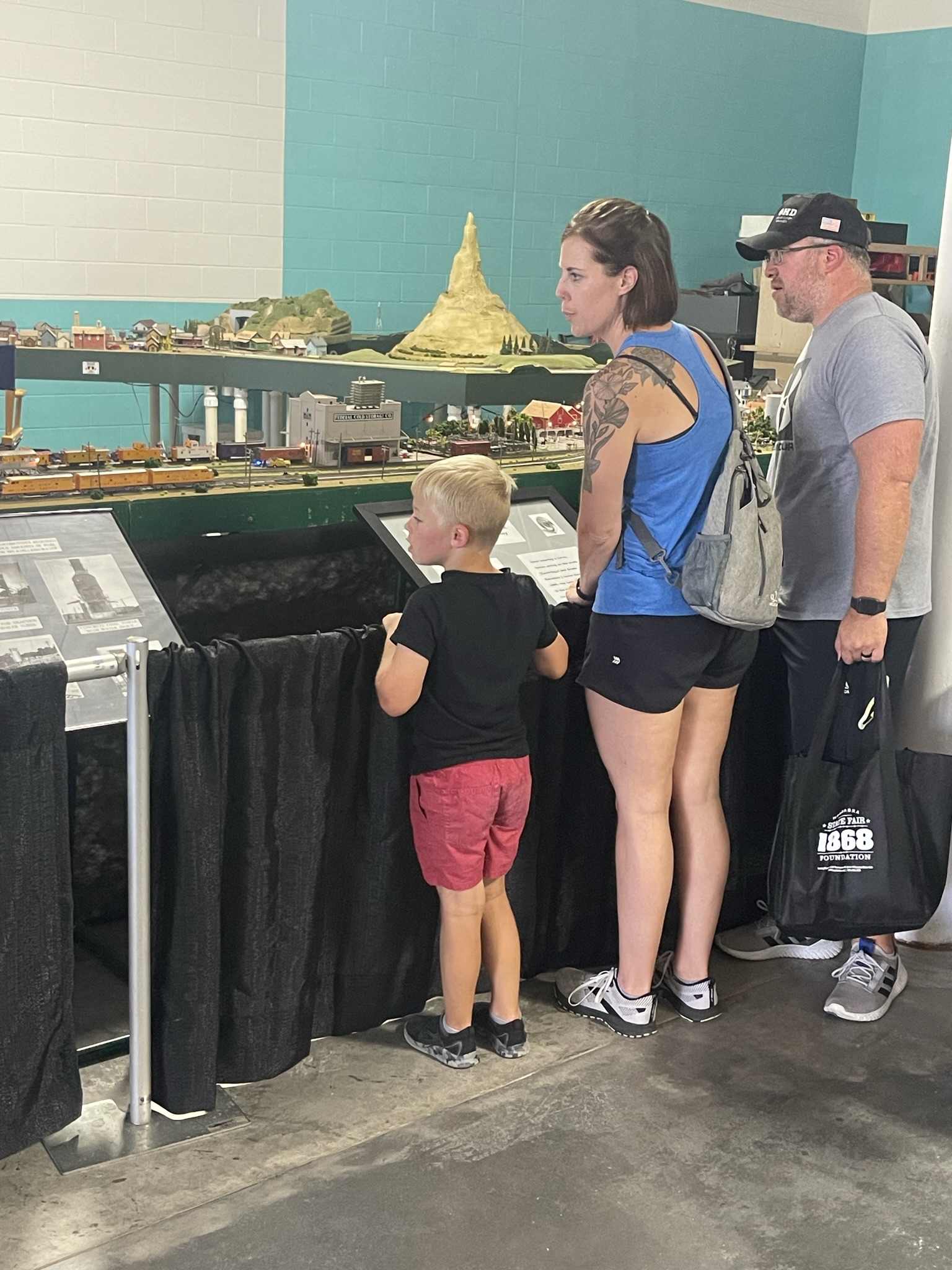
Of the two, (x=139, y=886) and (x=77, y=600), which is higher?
(x=77, y=600)

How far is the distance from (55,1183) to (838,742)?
1867 mm

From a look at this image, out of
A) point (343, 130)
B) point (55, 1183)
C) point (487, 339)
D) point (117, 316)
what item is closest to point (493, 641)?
point (55, 1183)

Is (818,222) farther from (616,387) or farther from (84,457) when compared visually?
(84,457)

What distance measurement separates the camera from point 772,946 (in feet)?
11.4

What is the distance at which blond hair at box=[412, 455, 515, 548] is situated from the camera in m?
2.56

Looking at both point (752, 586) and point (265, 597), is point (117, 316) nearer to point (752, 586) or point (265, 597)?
point (265, 597)

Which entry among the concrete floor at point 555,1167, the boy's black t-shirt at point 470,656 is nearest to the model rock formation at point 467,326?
the boy's black t-shirt at point 470,656

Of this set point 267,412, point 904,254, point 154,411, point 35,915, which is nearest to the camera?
point 35,915

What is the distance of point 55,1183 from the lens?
2.36 metres

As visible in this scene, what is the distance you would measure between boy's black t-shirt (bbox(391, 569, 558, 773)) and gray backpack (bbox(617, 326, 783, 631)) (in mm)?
278

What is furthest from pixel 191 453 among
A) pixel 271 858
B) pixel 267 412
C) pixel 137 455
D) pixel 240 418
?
pixel 267 412

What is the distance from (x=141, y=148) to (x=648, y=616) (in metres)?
5.66

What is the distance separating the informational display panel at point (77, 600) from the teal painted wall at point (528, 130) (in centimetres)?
550

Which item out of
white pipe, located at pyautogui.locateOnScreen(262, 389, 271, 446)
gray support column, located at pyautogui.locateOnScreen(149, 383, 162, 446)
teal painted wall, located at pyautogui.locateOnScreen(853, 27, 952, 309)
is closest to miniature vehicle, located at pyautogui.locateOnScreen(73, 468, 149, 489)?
white pipe, located at pyautogui.locateOnScreen(262, 389, 271, 446)
